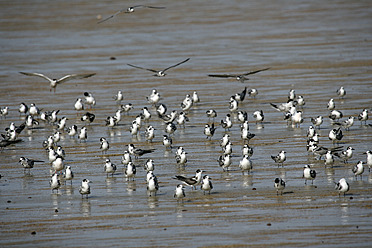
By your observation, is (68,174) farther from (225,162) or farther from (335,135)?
(335,135)

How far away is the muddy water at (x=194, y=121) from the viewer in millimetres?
14352

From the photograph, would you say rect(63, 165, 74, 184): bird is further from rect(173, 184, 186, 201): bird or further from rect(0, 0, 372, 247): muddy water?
rect(173, 184, 186, 201): bird

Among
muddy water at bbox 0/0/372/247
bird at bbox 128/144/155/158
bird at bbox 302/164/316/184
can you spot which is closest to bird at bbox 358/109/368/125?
muddy water at bbox 0/0/372/247

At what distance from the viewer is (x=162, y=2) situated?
6638 cm

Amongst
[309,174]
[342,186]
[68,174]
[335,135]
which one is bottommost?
[342,186]

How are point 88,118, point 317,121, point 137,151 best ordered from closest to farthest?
point 137,151 → point 317,121 → point 88,118

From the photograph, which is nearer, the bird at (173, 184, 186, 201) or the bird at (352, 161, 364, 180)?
the bird at (173, 184, 186, 201)

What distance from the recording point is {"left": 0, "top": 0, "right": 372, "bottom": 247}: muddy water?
14.4 m

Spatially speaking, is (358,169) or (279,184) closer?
(279,184)

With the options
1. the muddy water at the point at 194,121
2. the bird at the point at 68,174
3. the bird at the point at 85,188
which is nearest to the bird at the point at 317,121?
the muddy water at the point at 194,121

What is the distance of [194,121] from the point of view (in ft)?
85.1

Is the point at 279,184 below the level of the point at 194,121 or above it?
below

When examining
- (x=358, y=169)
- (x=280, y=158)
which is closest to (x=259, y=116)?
(x=280, y=158)

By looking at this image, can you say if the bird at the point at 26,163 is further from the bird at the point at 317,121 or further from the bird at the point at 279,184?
the bird at the point at 317,121
